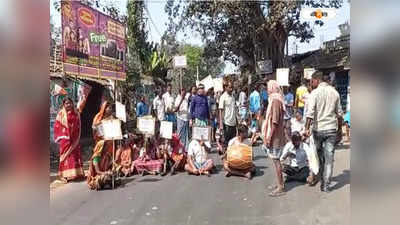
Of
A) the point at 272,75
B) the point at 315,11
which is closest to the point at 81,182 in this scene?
the point at 315,11

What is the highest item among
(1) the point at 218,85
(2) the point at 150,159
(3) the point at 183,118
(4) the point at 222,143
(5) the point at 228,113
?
(1) the point at 218,85

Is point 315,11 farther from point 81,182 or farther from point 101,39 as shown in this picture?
point 81,182

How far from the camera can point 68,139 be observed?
312 inches

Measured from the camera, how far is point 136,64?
77.8ft

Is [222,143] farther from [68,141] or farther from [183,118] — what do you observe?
[68,141]

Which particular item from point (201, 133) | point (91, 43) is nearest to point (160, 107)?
point (91, 43)

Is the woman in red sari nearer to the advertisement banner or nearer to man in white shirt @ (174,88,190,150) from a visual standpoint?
the advertisement banner

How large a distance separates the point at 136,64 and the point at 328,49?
9601 millimetres

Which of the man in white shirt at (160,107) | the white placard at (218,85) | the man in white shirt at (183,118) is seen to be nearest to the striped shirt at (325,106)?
the man in white shirt at (183,118)

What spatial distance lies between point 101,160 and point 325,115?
3.62 m

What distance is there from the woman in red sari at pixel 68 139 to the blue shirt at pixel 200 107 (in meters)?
2.61

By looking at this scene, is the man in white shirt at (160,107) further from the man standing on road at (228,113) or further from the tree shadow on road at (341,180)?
the tree shadow on road at (341,180)

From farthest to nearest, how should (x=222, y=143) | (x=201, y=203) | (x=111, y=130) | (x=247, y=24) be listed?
(x=247, y=24) → (x=222, y=143) → (x=111, y=130) → (x=201, y=203)
